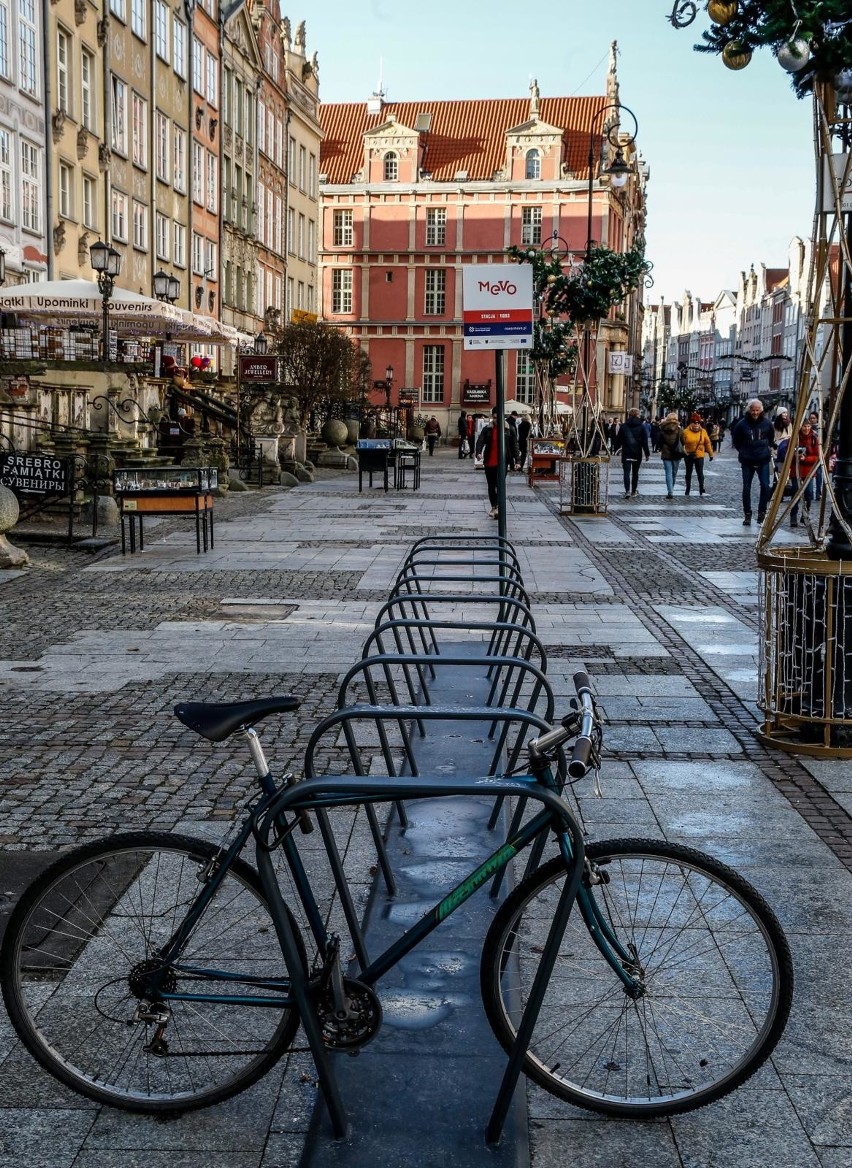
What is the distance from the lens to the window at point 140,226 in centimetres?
3688

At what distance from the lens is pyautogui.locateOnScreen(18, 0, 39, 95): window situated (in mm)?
28188

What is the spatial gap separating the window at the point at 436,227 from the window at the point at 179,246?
113 feet

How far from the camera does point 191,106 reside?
139 ft

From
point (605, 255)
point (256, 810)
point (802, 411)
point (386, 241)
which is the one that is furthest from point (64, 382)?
point (386, 241)

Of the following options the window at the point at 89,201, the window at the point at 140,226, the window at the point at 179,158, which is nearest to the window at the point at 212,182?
the window at the point at 179,158

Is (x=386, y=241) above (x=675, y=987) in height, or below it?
above

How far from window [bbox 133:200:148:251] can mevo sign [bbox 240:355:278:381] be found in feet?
17.7

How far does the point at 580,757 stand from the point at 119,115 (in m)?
35.1

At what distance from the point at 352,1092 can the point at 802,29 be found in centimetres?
557

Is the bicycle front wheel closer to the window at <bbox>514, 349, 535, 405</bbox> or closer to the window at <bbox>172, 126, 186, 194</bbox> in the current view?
the window at <bbox>172, 126, 186, 194</bbox>

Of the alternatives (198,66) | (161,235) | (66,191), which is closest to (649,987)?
(66,191)

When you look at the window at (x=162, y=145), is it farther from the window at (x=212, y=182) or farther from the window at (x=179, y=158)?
the window at (x=212, y=182)

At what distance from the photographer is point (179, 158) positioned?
4184 centimetres

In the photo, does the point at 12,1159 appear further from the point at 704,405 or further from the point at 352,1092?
the point at 704,405
